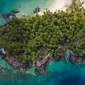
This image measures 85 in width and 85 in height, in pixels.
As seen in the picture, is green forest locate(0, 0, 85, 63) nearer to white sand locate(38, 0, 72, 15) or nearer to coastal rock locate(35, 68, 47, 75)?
coastal rock locate(35, 68, 47, 75)

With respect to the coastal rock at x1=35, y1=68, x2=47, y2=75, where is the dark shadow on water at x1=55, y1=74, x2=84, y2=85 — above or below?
below

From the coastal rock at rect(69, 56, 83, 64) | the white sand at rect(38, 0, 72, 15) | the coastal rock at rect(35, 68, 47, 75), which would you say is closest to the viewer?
the coastal rock at rect(35, 68, 47, 75)

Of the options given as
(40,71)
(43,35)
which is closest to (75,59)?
(40,71)

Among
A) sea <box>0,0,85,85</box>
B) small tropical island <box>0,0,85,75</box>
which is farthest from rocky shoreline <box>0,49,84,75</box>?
sea <box>0,0,85,85</box>

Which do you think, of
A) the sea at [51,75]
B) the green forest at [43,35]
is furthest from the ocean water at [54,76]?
the green forest at [43,35]

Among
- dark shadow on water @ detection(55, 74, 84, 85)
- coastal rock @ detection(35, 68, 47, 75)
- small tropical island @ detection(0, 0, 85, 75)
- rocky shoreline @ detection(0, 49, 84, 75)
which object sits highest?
small tropical island @ detection(0, 0, 85, 75)

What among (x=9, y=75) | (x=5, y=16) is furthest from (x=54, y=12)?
(x=9, y=75)

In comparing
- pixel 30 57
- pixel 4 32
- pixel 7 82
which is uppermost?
pixel 4 32

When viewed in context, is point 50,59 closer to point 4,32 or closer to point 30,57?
point 30,57
